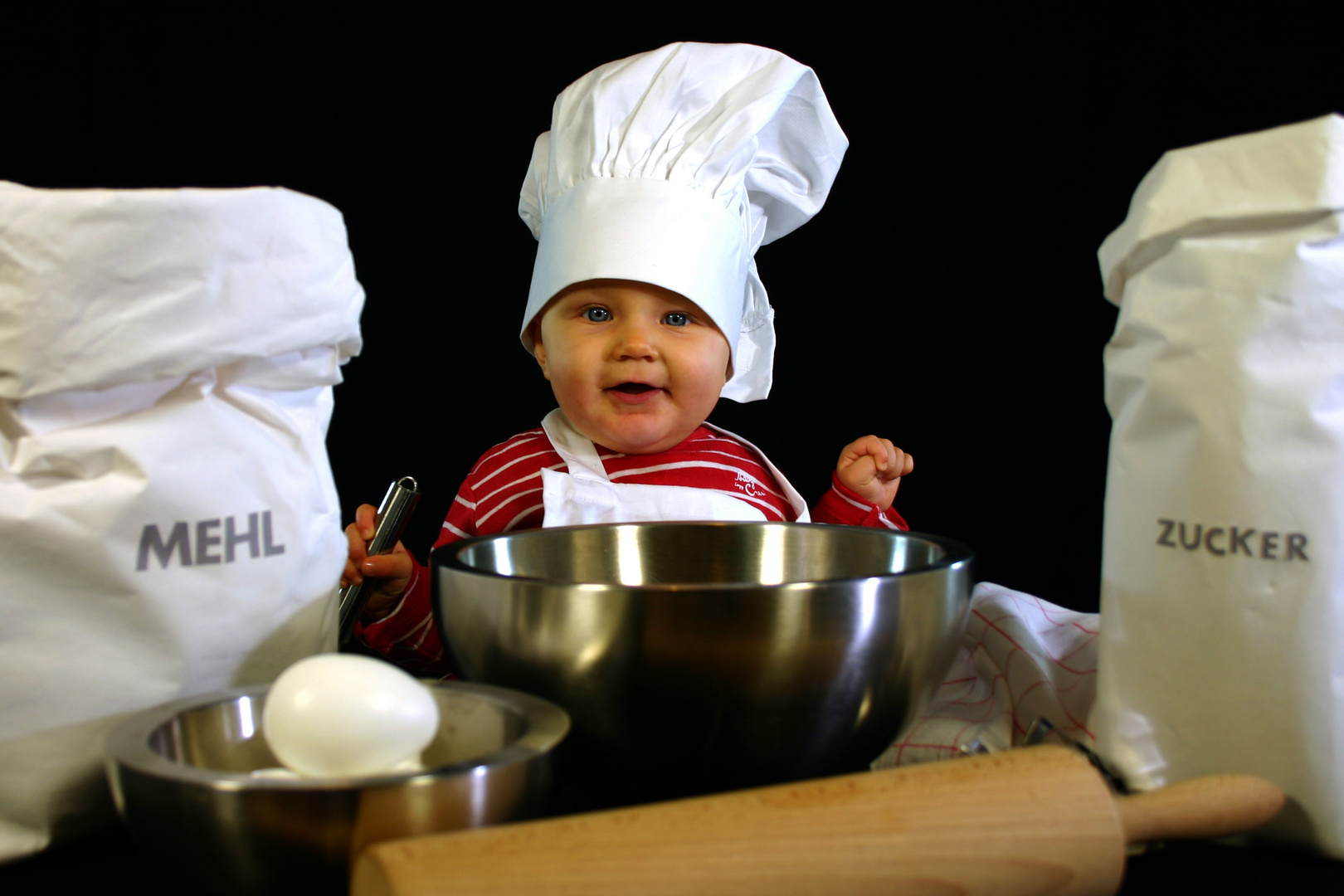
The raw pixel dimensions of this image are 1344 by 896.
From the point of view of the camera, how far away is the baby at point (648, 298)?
38.2 inches

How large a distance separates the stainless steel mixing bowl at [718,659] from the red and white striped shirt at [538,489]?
45 centimetres

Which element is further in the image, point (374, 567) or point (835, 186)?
point (835, 186)

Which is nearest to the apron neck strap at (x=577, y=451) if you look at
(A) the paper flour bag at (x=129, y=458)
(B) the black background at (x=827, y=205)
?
(B) the black background at (x=827, y=205)

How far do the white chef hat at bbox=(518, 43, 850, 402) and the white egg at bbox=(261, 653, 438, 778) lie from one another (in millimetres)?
534

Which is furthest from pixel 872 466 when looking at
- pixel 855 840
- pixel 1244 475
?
pixel 855 840

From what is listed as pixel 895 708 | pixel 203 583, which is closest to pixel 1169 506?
pixel 895 708

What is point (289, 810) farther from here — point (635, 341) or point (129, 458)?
point (635, 341)

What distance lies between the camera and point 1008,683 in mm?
708

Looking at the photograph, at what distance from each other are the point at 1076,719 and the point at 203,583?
1.52 feet

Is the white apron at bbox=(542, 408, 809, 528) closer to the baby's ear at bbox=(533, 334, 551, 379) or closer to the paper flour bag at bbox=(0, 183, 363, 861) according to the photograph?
the baby's ear at bbox=(533, 334, 551, 379)

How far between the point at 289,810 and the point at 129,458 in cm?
19

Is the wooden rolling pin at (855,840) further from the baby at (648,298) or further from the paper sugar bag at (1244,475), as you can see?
the baby at (648,298)

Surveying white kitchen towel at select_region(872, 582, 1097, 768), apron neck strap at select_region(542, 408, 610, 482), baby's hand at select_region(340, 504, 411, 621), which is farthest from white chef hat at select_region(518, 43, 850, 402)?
white kitchen towel at select_region(872, 582, 1097, 768)

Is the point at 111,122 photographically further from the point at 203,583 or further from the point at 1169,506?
the point at 1169,506
